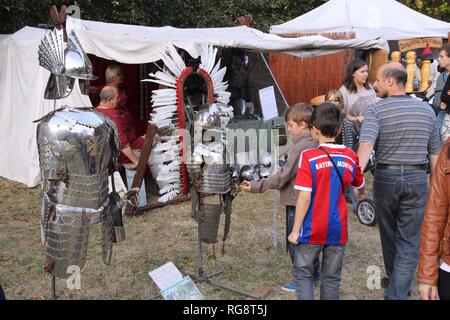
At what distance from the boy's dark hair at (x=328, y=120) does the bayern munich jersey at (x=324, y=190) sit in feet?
0.25

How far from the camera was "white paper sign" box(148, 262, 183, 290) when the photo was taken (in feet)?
9.89

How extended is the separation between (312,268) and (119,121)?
3.07 meters

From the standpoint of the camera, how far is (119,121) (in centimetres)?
510

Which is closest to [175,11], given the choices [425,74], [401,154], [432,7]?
[425,74]

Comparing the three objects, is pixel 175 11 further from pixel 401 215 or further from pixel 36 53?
pixel 401 215

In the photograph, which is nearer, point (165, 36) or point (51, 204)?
point (51, 204)

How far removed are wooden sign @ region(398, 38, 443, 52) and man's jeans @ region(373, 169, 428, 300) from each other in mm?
7636

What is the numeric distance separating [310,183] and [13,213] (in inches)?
155

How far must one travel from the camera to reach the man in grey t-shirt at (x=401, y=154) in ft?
9.66

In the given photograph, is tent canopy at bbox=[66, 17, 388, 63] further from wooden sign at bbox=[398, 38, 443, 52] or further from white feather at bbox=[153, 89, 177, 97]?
wooden sign at bbox=[398, 38, 443, 52]

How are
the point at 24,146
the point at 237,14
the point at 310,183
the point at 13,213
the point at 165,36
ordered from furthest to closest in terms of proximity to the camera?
the point at 237,14 < the point at 24,146 < the point at 165,36 < the point at 13,213 < the point at 310,183

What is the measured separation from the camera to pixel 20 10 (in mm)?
7938
